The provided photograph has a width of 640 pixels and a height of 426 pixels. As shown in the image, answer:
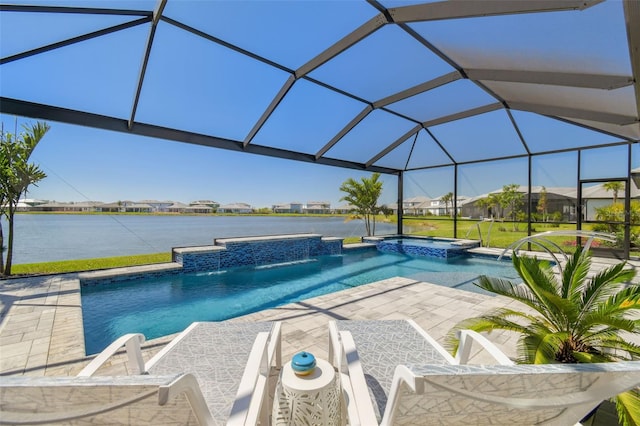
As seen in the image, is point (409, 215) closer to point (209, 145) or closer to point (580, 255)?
point (209, 145)

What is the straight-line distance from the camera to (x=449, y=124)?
384 inches

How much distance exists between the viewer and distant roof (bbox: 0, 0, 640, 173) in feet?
11.9

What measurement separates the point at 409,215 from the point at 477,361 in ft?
40.3

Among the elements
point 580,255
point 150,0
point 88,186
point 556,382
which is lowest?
point 556,382

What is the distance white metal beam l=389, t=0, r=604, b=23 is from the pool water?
581 cm

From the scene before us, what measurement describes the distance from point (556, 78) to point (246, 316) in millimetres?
6494

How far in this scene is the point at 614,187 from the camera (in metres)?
8.80

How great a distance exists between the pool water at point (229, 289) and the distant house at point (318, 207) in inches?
430

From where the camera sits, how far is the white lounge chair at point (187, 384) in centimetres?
100

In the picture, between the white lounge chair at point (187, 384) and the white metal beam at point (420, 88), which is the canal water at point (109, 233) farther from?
the white lounge chair at point (187, 384)

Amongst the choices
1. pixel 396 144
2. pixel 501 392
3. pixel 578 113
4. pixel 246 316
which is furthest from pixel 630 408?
pixel 396 144

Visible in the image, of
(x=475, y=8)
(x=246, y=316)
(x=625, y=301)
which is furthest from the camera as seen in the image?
(x=246, y=316)

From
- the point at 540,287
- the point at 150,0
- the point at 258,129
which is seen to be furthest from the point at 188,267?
the point at 540,287

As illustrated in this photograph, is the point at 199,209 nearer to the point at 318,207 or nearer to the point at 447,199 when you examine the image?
the point at 318,207
